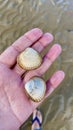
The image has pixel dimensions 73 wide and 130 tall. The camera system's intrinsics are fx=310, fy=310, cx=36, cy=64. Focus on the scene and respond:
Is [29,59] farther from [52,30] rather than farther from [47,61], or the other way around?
[52,30]

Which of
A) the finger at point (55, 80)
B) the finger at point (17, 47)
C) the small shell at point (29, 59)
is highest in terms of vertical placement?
the finger at point (17, 47)

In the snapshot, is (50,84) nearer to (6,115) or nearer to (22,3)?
(6,115)

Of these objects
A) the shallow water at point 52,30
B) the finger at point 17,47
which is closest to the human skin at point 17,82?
the finger at point 17,47

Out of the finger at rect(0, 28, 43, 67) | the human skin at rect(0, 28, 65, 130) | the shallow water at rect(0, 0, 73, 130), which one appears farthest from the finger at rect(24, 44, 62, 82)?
the shallow water at rect(0, 0, 73, 130)

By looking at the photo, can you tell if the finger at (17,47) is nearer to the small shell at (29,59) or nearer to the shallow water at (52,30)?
the small shell at (29,59)

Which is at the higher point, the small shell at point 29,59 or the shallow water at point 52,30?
the small shell at point 29,59
